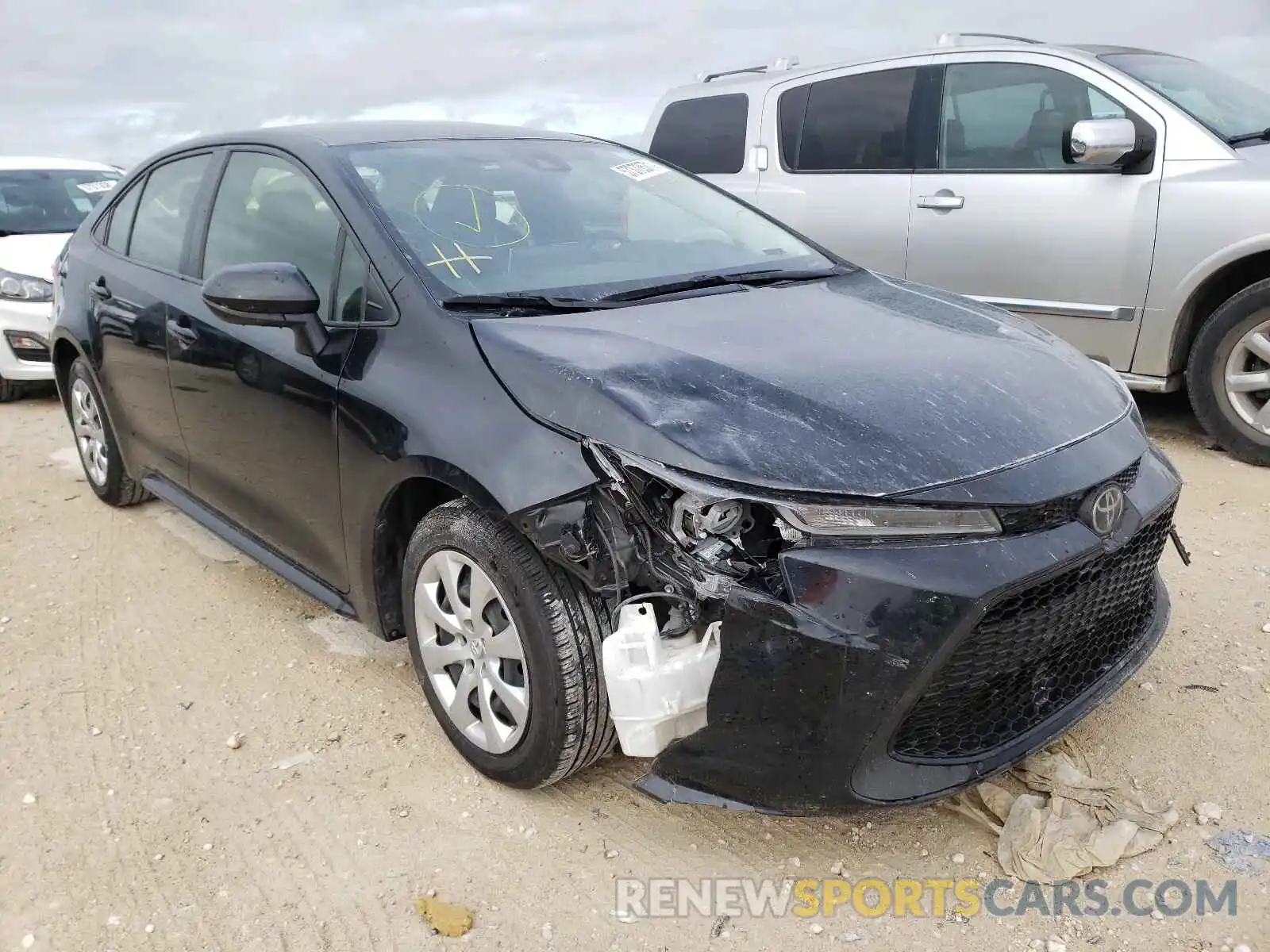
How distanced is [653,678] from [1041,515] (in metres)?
0.83

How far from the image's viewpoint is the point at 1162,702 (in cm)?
279

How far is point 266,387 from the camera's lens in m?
2.96

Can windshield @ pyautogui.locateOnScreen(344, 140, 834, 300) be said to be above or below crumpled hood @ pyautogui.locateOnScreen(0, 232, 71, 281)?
above

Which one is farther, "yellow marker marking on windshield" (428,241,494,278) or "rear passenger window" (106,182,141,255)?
"rear passenger window" (106,182,141,255)

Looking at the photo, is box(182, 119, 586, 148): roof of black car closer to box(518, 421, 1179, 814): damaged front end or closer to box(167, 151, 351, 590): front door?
box(167, 151, 351, 590): front door

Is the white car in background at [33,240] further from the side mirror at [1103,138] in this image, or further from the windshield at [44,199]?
the side mirror at [1103,138]

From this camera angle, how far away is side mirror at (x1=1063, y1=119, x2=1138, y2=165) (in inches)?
172

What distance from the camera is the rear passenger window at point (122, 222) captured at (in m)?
4.03

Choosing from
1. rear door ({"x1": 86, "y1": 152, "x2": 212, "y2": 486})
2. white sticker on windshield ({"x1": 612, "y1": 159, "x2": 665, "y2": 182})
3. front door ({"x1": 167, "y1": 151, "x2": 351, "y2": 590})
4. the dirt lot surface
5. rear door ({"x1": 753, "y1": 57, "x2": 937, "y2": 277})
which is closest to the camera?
the dirt lot surface

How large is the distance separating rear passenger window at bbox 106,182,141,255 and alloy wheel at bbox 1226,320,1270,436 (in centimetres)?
463

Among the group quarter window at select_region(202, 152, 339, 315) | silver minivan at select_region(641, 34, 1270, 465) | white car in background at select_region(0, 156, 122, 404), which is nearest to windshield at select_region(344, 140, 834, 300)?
quarter window at select_region(202, 152, 339, 315)

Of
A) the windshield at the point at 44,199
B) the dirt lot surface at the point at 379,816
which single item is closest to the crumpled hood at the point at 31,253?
the windshield at the point at 44,199

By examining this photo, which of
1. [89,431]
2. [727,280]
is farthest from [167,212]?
[727,280]

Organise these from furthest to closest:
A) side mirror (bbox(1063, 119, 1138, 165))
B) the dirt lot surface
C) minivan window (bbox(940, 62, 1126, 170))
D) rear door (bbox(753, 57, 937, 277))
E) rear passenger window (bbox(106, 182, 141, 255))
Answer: rear door (bbox(753, 57, 937, 277)), minivan window (bbox(940, 62, 1126, 170)), side mirror (bbox(1063, 119, 1138, 165)), rear passenger window (bbox(106, 182, 141, 255)), the dirt lot surface
